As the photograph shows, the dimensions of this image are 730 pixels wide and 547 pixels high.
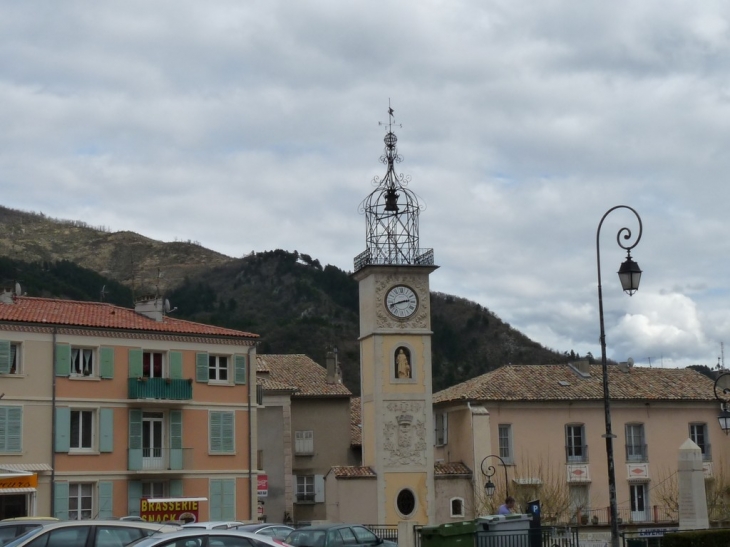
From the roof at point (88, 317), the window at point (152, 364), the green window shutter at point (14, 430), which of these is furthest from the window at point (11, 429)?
the window at point (152, 364)

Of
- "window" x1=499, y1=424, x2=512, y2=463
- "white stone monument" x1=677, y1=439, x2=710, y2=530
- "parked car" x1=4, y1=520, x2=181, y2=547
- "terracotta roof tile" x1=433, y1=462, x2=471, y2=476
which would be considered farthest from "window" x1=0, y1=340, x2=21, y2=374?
"white stone monument" x1=677, y1=439, x2=710, y2=530

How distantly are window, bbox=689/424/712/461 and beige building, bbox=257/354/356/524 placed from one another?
56.8 ft

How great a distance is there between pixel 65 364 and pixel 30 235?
371ft

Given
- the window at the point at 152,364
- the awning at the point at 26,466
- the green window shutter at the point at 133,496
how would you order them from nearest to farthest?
the awning at the point at 26,466 < the green window shutter at the point at 133,496 < the window at the point at 152,364

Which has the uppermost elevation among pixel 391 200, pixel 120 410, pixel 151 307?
pixel 391 200

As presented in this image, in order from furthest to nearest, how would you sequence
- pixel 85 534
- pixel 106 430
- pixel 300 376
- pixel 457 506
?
1. pixel 300 376
2. pixel 457 506
3. pixel 106 430
4. pixel 85 534

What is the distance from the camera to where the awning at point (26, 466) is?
1683 inches

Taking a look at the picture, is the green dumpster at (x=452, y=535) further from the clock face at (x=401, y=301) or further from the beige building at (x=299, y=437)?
the beige building at (x=299, y=437)

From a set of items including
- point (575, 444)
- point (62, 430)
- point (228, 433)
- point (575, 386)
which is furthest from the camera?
point (575, 386)

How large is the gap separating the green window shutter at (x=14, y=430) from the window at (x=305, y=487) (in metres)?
18.8

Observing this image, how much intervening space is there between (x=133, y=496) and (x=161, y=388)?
4.43 m

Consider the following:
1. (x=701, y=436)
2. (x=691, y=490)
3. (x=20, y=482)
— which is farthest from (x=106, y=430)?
(x=701, y=436)

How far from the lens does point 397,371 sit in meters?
53.7

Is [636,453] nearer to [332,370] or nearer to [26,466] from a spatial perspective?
[332,370]
